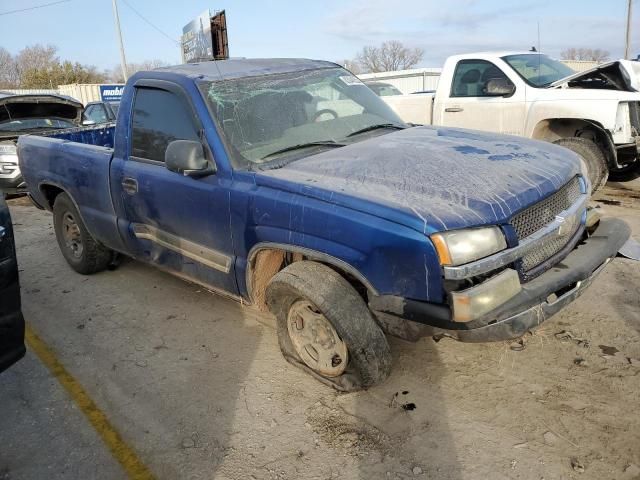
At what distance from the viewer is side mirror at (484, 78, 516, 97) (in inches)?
264

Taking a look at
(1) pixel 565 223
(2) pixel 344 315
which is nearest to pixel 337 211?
(2) pixel 344 315

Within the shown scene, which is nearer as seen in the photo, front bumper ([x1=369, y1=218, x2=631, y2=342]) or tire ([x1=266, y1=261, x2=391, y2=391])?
front bumper ([x1=369, y1=218, x2=631, y2=342])

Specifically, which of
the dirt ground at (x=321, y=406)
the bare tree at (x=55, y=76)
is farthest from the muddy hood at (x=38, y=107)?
the bare tree at (x=55, y=76)

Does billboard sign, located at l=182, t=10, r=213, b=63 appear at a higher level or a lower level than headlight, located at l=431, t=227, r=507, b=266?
higher

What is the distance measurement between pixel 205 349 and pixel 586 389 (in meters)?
2.41

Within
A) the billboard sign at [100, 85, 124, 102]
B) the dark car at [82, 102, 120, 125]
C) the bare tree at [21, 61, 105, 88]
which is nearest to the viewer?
the dark car at [82, 102, 120, 125]

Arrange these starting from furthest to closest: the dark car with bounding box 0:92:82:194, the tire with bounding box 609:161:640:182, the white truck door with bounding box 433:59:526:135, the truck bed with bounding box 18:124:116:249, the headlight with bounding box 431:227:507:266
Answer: the dark car with bounding box 0:92:82:194 → the tire with bounding box 609:161:640:182 → the white truck door with bounding box 433:59:526:135 → the truck bed with bounding box 18:124:116:249 → the headlight with bounding box 431:227:507:266

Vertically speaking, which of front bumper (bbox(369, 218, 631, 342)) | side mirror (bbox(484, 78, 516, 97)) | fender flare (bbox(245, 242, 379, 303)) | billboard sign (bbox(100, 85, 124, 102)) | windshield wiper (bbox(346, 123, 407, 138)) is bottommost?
front bumper (bbox(369, 218, 631, 342))

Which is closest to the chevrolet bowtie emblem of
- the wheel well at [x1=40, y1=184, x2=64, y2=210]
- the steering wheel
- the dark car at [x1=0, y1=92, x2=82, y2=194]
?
the steering wheel

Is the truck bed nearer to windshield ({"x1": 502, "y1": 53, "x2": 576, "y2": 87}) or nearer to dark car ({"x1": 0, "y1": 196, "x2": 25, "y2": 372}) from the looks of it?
dark car ({"x1": 0, "y1": 196, "x2": 25, "y2": 372})

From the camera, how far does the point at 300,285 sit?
9.29ft

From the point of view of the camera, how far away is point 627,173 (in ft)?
24.2

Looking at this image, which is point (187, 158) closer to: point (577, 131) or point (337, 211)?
point (337, 211)

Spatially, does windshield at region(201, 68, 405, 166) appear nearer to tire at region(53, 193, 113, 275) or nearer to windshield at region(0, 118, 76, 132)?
tire at region(53, 193, 113, 275)
